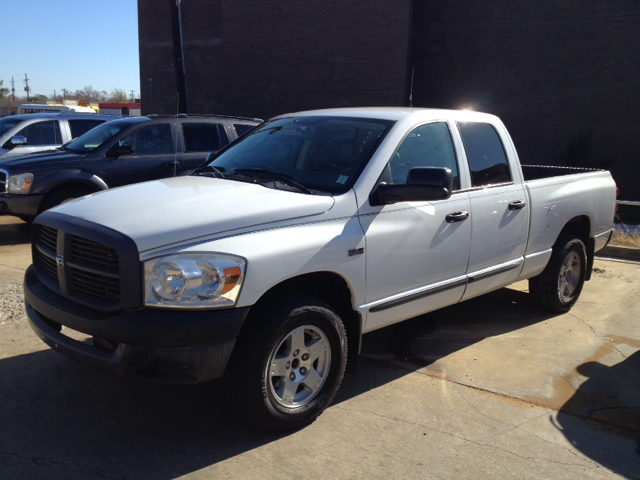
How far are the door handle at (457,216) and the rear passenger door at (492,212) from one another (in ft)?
0.34

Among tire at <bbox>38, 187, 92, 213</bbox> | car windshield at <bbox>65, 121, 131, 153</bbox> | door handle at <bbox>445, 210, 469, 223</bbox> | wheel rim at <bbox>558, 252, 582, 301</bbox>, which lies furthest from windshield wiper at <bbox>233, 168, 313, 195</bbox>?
car windshield at <bbox>65, 121, 131, 153</bbox>

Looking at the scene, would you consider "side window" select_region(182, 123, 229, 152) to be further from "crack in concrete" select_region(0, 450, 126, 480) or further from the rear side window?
"crack in concrete" select_region(0, 450, 126, 480)

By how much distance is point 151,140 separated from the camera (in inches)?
352

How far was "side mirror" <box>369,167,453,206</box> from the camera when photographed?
12.3ft

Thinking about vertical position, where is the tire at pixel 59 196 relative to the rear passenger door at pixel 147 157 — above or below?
below

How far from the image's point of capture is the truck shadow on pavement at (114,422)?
3.11 m

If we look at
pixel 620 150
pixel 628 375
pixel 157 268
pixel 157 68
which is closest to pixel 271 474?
pixel 157 268

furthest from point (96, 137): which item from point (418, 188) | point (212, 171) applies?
point (418, 188)

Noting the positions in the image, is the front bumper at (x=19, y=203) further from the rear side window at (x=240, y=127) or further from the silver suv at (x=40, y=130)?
the rear side window at (x=240, y=127)

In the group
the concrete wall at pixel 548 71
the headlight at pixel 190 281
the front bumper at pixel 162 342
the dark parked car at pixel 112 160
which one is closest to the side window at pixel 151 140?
the dark parked car at pixel 112 160

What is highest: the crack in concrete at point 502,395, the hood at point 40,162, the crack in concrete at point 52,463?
the hood at point 40,162

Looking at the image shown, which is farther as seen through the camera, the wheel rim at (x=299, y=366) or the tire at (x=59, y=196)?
the tire at (x=59, y=196)

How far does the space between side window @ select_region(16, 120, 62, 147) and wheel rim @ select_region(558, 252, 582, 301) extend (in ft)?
29.1

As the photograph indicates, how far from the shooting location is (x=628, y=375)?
465 cm
